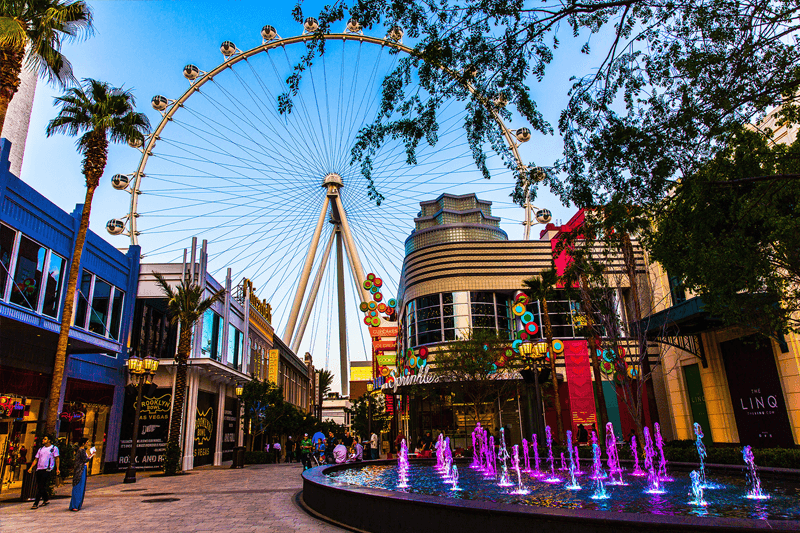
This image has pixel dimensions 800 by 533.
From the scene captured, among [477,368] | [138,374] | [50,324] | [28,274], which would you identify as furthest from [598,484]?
[28,274]

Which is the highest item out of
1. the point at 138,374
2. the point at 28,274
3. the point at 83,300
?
the point at 83,300

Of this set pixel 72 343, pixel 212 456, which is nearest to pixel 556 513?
pixel 72 343

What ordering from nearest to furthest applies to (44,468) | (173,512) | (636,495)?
(636,495) < (173,512) < (44,468)

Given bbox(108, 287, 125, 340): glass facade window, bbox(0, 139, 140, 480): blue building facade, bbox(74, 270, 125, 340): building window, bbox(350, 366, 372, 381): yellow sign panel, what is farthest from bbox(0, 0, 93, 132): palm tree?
bbox(350, 366, 372, 381): yellow sign panel

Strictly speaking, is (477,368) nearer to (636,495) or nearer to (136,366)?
(136,366)

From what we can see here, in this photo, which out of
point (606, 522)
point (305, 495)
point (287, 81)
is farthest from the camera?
point (305, 495)

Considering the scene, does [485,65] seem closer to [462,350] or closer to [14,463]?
[14,463]

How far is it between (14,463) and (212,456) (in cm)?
1431

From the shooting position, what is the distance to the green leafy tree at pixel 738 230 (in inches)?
418

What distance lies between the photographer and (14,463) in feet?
63.7

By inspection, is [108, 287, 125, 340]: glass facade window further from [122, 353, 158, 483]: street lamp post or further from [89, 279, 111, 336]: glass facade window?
[122, 353, 158, 483]: street lamp post

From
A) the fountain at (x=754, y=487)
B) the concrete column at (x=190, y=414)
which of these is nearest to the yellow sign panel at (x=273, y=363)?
the concrete column at (x=190, y=414)

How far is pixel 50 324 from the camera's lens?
18.2 m

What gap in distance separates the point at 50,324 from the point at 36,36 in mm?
9356
